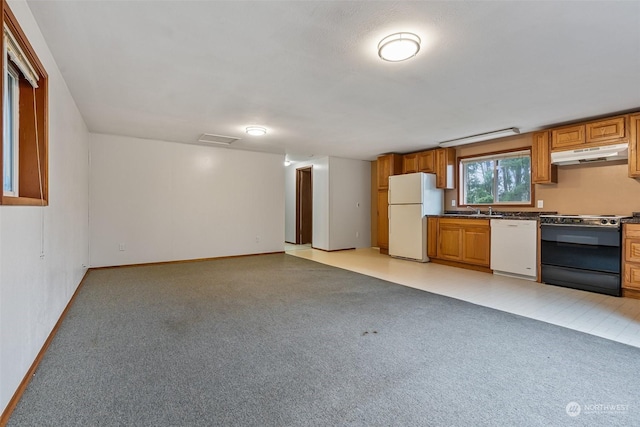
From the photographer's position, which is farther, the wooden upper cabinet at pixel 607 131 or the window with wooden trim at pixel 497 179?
the window with wooden trim at pixel 497 179

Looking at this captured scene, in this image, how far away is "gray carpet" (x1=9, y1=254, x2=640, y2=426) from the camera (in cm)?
150

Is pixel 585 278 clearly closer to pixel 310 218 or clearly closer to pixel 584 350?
pixel 584 350

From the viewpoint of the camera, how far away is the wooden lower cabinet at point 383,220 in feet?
22.2

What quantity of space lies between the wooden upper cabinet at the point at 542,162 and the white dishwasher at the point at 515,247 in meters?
0.69

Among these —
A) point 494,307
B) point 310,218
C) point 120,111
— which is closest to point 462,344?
point 494,307

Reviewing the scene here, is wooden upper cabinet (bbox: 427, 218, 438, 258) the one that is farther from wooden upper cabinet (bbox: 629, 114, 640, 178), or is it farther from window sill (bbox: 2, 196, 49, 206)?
window sill (bbox: 2, 196, 49, 206)

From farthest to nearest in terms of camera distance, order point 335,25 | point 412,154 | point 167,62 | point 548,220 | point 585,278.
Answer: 1. point 412,154
2. point 548,220
3. point 585,278
4. point 167,62
5. point 335,25

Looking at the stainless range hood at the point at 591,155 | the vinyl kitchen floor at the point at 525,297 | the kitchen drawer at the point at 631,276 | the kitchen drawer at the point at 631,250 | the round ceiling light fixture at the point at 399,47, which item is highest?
the round ceiling light fixture at the point at 399,47

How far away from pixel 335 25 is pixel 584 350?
2.87 metres

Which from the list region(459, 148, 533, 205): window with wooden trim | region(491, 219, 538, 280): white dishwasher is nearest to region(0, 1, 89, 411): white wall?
region(491, 219, 538, 280): white dishwasher

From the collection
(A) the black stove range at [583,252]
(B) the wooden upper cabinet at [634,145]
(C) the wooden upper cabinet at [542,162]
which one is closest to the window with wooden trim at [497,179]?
(C) the wooden upper cabinet at [542,162]

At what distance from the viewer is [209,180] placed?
19.6 feet

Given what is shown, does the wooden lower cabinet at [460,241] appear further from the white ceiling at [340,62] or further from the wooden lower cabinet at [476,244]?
the white ceiling at [340,62]

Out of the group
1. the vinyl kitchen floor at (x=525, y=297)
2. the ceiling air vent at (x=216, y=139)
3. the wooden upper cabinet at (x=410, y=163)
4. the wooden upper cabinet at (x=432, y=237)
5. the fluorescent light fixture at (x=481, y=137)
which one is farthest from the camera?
the wooden upper cabinet at (x=410, y=163)
